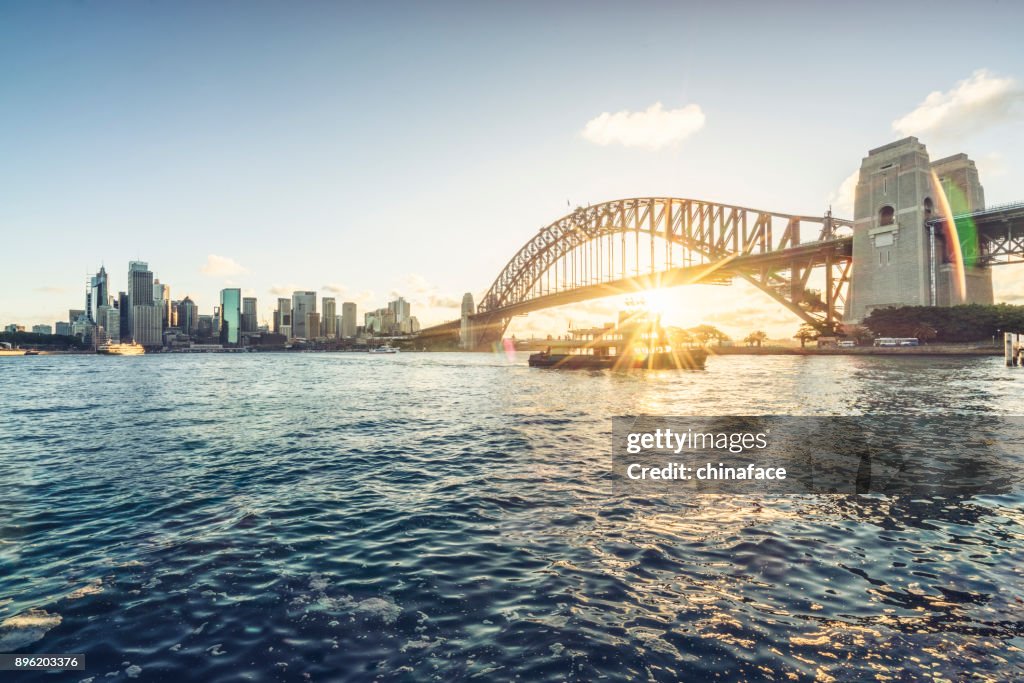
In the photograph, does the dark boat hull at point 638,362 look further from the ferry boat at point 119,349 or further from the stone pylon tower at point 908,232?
the ferry boat at point 119,349

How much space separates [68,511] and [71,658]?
6.02 metres

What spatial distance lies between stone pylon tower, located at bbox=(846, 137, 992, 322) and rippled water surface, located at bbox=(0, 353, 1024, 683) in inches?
2872

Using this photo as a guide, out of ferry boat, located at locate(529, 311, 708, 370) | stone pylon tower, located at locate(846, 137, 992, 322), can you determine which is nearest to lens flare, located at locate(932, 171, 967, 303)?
stone pylon tower, located at locate(846, 137, 992, 322)

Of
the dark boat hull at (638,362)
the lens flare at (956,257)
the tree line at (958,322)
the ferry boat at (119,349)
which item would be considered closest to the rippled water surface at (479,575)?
the dark boat hull at (638,362)

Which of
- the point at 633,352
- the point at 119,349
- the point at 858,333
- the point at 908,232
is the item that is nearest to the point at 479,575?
the point at 633,352

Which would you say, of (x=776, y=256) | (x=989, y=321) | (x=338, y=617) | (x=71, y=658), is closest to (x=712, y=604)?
(x=338, y=617)

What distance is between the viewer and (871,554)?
6867 mm

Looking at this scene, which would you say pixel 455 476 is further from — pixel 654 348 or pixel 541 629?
pixel 654 348

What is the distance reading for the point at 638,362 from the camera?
2147 inches

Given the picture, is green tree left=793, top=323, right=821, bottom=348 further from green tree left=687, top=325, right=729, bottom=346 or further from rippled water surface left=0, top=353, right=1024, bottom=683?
rippled water surface left=0, top=353, right=1024, bottom=683

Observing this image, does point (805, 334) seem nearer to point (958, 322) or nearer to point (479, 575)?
point (958, 322)

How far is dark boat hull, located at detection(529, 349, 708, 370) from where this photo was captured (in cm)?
5491

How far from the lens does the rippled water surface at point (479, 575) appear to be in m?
4.61

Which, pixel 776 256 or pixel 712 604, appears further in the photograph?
pixel 776 256
